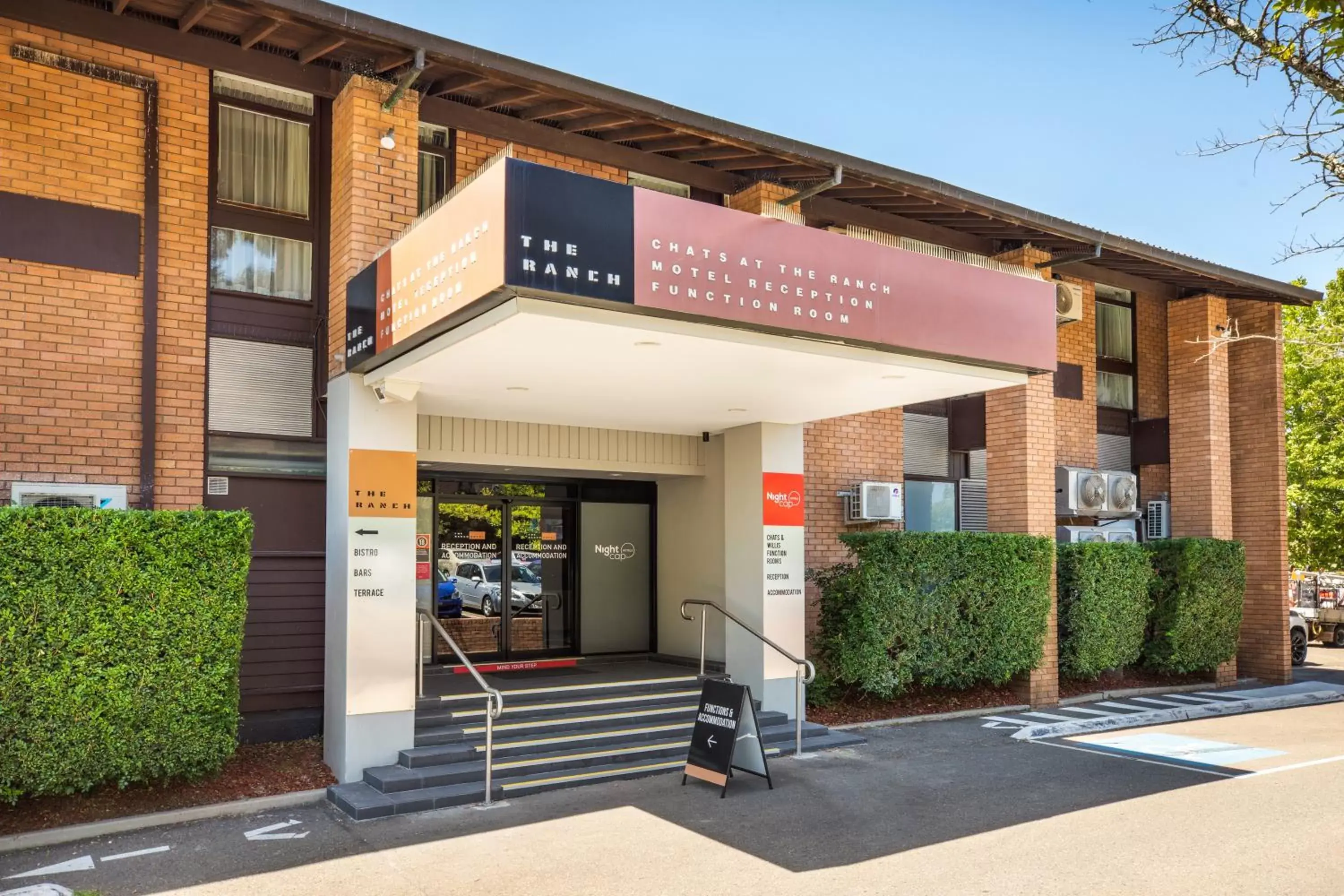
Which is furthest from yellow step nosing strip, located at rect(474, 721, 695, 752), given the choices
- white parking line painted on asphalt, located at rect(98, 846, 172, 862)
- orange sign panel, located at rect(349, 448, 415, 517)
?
white parking line painted on asphalt, located at rect(98, 846, 172, 862)

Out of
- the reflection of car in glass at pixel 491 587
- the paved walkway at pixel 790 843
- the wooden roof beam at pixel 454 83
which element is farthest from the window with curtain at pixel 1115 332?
the wooden roof beam at pixel 454 83

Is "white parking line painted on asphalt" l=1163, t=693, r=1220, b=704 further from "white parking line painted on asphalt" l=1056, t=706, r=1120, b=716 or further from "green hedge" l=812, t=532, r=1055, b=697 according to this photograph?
"green hedge" l=812, t=532, r=1055, b=697

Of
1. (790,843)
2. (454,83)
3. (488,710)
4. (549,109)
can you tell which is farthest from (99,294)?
(790,843)

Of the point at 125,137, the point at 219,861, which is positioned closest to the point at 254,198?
the point at 125,137

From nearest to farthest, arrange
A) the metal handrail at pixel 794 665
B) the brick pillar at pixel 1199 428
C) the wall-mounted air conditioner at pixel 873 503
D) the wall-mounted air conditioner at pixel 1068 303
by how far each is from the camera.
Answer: the metal handrail at pixel 794 665 < the wall-mounted air conditioner at pixel 873 503 < the wall-mounted air conditioner at pixel 1068 303 < the brick pillar at pixel 1199 428

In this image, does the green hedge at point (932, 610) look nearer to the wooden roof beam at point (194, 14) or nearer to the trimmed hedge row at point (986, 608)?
the trimmed hedge row at point (986, 608)

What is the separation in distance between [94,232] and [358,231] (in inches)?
85.8

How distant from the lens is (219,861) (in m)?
6.63

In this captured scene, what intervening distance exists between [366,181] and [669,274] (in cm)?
363

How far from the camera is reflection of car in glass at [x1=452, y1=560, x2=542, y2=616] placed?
12039mm

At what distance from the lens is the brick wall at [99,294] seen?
27.5 ft

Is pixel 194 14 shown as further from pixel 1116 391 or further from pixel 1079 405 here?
pixel 1116 391

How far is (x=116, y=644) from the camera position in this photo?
7.20 metres

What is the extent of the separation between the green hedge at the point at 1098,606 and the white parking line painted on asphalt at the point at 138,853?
36.1 feet
